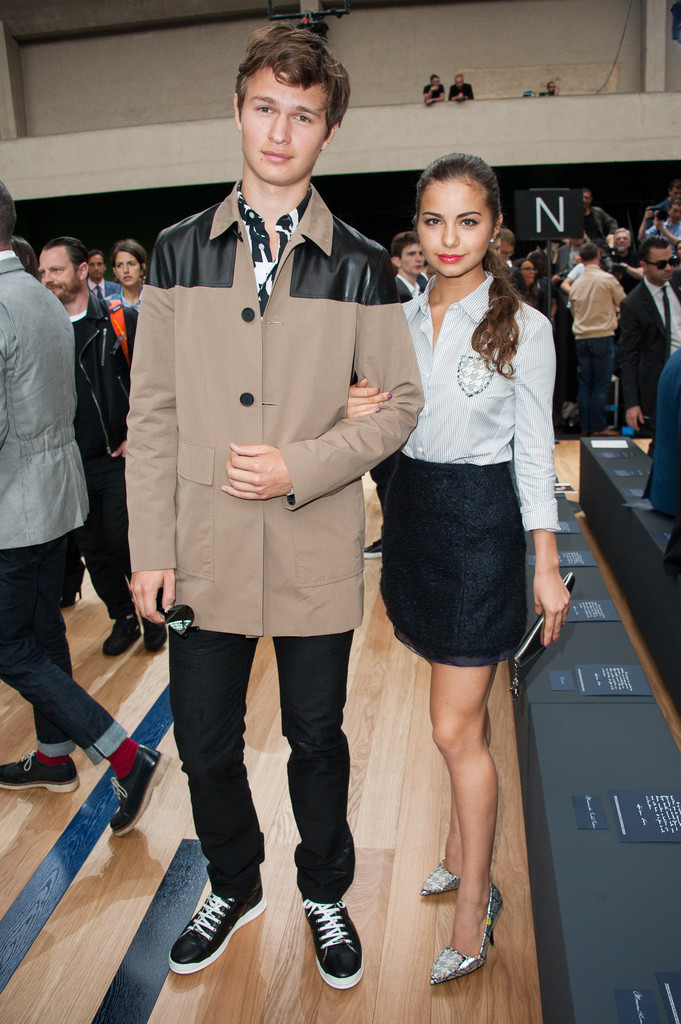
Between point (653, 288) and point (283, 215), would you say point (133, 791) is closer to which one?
point (283, 215)

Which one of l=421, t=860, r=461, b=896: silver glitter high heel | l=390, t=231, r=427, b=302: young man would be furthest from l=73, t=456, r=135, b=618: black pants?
l=390, t=231, r=427, b=302: young man

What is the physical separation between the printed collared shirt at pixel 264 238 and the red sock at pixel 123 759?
1.32m

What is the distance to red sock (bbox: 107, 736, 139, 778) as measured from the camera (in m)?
2.14

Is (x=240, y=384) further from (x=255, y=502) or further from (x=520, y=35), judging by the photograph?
(x=520, y=35)

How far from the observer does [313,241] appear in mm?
1321

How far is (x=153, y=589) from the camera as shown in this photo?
139 cm

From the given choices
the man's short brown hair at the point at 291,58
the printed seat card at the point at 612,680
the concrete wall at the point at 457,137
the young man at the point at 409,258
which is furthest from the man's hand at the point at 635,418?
the concrete wall at the point at 457,137

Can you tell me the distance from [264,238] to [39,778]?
171 cm

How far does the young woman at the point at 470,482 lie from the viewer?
1.43 metres

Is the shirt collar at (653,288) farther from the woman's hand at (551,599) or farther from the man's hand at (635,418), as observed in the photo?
the woman's hand at (551,599)

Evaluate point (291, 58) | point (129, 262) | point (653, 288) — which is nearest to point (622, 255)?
point (653, 288)

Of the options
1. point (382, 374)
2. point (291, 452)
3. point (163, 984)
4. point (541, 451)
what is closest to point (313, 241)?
point (382, 374)

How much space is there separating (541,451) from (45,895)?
5.06 feet

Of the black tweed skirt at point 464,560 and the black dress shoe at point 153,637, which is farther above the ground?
the black tweed skirt at point 464,560
